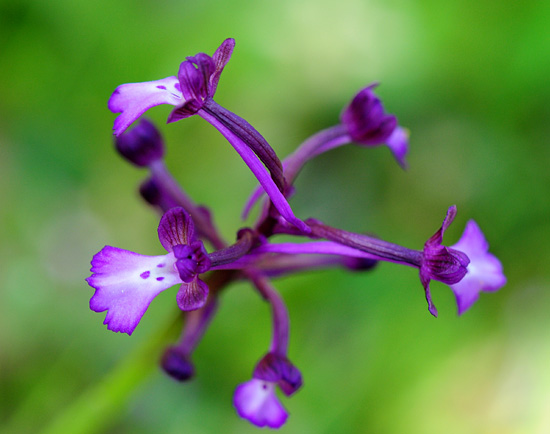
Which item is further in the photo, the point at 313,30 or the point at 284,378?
the point at 313,30

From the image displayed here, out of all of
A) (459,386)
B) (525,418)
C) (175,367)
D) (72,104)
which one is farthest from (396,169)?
(175,367)

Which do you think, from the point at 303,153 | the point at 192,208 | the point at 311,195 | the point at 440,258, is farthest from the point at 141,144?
the point at 311,195

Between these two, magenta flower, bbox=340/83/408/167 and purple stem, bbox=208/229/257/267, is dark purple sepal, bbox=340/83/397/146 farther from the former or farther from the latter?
purple stem, bbox=208/229/257/267

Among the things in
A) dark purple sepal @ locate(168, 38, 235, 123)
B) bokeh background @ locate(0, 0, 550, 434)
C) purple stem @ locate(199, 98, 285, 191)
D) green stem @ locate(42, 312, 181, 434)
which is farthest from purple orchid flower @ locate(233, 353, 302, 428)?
bokeh background @ locate(0, 0, 550, 434)

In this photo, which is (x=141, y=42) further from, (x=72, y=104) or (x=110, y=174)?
(x=110, y=174)

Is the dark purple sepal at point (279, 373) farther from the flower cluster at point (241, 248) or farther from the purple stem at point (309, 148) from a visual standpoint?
the purple stem at point (309, 148)

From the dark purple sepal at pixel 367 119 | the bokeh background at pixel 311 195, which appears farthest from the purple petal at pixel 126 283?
the bokeh background at pixel 311 195
